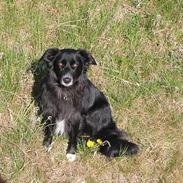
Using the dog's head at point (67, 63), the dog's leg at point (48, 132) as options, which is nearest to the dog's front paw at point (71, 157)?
the dog's leg at point (48, 132)

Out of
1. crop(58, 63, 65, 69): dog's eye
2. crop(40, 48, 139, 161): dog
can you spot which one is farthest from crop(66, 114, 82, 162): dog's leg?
crop(58, 63, 65, 69): dog's eye

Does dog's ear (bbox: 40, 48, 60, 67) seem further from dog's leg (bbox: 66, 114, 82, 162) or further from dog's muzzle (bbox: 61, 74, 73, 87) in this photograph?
dog's leg (bbox: 66, 114, 82, 162)

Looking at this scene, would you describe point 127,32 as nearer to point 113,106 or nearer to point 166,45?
point 166,45

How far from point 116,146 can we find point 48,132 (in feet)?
2.44

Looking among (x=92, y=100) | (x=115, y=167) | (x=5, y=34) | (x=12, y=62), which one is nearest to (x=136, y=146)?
(x=115, y=167)

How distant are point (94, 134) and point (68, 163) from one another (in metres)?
0.49

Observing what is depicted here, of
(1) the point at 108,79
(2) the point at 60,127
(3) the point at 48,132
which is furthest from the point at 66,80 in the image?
(1) the point at 108,79

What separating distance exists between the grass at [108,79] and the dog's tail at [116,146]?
0.25 feet

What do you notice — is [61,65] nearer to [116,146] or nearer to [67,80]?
[67,80]

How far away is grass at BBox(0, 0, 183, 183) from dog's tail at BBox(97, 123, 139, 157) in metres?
0.08

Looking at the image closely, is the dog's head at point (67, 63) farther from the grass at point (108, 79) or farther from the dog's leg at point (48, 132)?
the grass at point (108, 79)

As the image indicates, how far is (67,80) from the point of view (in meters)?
5.06

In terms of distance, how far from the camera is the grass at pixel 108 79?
523 centimetres

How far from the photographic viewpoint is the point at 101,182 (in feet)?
16.8
